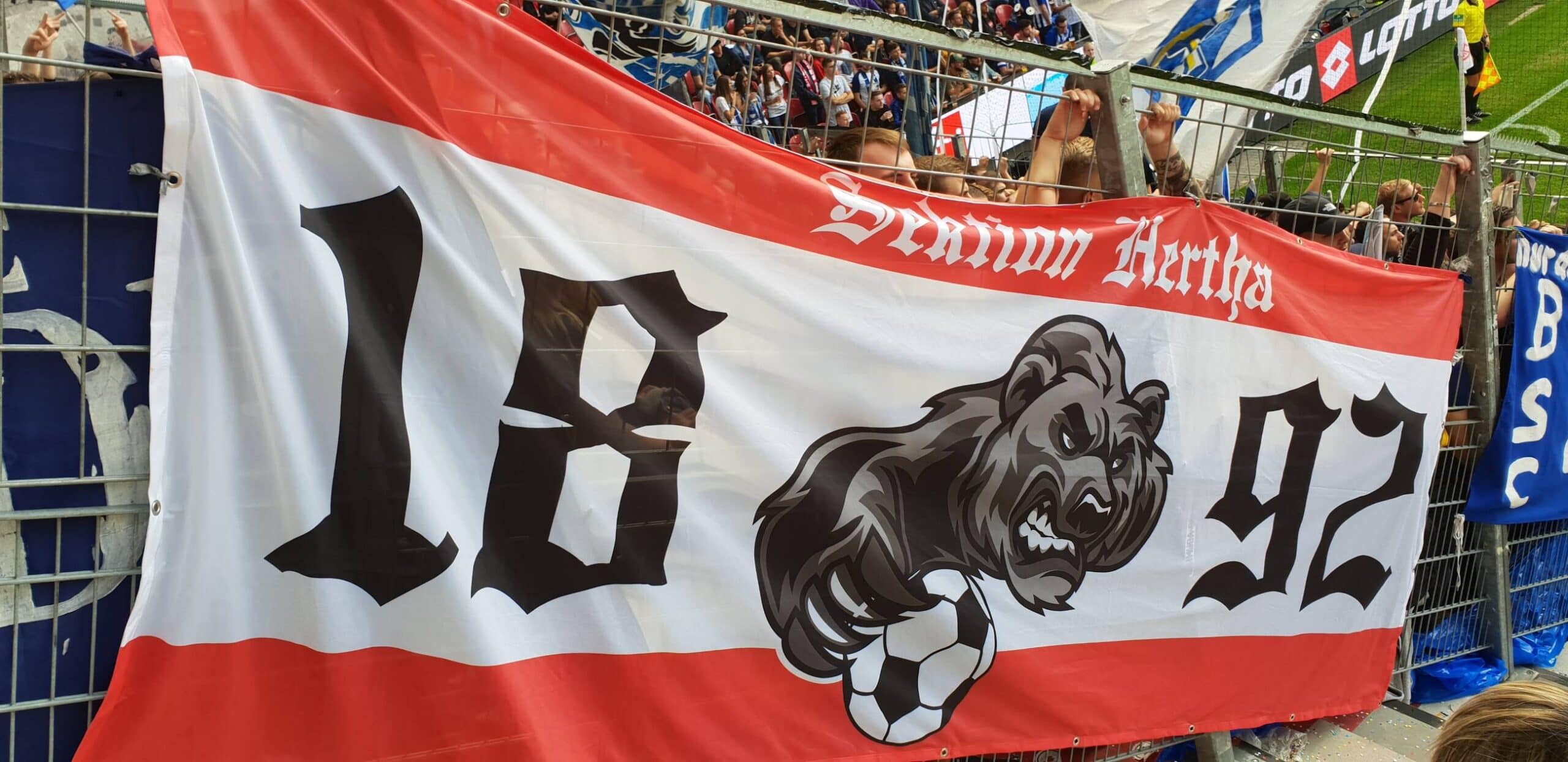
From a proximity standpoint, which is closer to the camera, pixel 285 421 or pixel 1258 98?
pixel 285 421

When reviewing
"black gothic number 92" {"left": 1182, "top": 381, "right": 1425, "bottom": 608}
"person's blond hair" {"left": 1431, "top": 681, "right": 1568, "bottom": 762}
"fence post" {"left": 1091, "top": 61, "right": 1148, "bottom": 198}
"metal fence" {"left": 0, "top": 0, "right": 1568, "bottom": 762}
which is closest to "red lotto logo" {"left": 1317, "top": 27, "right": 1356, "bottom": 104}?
"metal fence" {"left": 0, "top": 0, "right": 1568, "bottom": 762}

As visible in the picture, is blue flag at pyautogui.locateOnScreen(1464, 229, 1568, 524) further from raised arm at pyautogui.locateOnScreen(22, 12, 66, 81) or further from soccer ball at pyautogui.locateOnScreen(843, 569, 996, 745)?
raised arm at pyautogui.locateOnScreen(22, 12, 66, 81)

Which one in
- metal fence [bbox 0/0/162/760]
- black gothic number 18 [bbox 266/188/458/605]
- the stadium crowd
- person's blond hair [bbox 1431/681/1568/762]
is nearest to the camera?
person's blond hair [bbox 1431/681/1568/762]

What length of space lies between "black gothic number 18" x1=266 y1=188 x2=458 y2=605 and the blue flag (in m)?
4.15

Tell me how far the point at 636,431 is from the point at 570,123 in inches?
26.0

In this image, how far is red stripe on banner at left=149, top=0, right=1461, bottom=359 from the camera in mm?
1918

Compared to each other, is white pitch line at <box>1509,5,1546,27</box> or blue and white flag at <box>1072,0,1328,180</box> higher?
white pitch line at <box>1509,5,1546,27</box>

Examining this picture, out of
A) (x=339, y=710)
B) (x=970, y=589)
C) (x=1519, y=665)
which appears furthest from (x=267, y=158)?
(x=1519, y=665)

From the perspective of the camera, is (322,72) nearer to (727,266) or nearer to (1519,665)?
(727,266)

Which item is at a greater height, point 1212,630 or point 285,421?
point 285,421

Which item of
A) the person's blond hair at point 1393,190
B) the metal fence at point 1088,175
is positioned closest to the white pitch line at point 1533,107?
the metal fence at point 1088,175

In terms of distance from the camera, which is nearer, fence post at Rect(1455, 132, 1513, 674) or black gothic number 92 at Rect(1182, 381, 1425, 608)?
black gothic number 92 at Rect(1182, 381, 1425, 608)

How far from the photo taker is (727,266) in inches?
93.4

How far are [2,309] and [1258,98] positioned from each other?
321 centimetres
